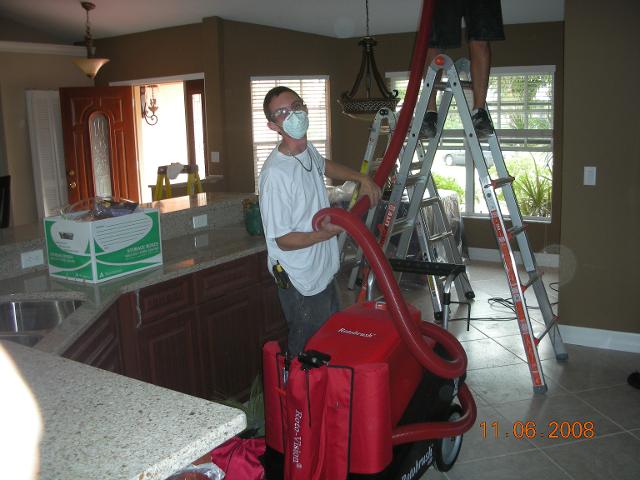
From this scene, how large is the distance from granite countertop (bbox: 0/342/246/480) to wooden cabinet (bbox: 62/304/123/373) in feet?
2.57

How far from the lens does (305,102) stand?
294 inches

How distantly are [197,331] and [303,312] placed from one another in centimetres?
68

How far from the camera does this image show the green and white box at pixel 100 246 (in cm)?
268

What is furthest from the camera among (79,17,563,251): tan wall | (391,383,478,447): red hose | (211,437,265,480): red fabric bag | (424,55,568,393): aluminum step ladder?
(79,17,563,251): tan wall

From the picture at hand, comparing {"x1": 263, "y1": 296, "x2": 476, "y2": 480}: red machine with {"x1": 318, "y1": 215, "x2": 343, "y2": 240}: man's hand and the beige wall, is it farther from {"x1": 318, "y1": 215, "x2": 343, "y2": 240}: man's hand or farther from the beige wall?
the beige wall

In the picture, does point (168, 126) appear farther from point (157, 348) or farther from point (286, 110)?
point (286, 110)

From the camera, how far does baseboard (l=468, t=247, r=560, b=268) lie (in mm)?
6453

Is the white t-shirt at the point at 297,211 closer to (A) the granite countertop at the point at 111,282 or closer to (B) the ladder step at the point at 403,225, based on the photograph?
(A) the granite countertop at the point at 111,282

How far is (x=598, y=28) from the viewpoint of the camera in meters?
3.82

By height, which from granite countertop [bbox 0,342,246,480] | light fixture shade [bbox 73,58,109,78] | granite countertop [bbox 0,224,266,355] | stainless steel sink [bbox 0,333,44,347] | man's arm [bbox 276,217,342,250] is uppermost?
light fixture shade [bbox 73,58,109,78]

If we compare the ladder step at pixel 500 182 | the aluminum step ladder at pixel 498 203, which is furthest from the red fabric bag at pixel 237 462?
the ladder step at pixel 500 182

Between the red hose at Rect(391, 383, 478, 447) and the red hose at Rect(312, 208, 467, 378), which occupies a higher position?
the red hose at Rect(312, 208, 467, 378)

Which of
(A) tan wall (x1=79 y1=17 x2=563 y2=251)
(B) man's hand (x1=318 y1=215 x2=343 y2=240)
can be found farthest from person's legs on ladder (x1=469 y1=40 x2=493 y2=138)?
(A) tan wall (x1=79 y1=17 x2=563 y2=251)

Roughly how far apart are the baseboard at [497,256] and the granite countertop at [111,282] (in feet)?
12.6
